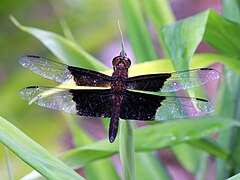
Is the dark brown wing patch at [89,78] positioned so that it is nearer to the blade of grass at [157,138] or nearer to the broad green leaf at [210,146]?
the blade of grass at [157,138]

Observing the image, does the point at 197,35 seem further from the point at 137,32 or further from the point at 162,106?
the point at 137,32

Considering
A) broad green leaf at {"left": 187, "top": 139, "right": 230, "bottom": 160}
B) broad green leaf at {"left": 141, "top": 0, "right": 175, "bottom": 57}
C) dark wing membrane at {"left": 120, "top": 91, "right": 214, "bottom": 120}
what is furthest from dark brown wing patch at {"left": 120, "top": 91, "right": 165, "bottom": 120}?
broad green leaf at {"left": 141, "top": 0, "right": 175, "bottom": 57}

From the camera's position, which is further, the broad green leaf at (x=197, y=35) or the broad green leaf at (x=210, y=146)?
the broad green leaf at (x=210, y=146)

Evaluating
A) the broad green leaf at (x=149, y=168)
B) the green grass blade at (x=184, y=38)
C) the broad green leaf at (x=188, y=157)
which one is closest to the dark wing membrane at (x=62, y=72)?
the green grass blade at (x=184, y=38)

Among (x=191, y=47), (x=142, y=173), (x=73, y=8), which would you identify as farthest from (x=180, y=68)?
(x=73, y=8)

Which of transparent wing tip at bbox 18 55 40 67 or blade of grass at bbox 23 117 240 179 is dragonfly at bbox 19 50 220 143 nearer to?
transparent wing tip at bbox 18 55 40 67
